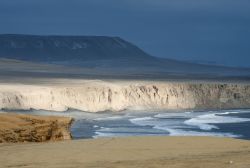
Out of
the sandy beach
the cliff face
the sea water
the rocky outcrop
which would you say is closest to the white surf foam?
the sea water

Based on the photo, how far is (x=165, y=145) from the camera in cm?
1747

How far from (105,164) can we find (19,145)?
12.8 ft

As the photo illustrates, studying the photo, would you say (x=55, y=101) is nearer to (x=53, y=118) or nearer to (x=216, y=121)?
(x=216, y=121)

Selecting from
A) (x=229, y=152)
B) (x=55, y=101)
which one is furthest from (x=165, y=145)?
(x=55, y=101)

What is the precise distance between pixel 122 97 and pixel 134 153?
42.2 m

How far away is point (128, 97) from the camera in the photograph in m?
59.2

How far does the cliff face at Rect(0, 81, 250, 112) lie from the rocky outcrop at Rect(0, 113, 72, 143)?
26.4m

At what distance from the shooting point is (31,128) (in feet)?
59.8

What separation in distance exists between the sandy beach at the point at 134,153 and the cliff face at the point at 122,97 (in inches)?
1103

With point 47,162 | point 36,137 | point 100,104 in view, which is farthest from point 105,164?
point 100,104

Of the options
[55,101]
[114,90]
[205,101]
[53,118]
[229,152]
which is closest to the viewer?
[229,152]

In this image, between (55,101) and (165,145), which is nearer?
(165,145)

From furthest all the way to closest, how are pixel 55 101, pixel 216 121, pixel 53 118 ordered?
pixel 55 101, pixel 216 121, pixel 53 118

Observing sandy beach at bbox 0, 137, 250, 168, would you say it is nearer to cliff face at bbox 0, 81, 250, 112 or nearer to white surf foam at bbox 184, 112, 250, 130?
white surf foam at bbox 184, 112, 250, 130
